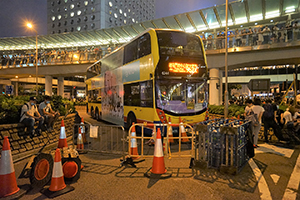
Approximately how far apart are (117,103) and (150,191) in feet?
26.7

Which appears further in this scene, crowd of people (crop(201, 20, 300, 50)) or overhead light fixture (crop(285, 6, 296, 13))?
overhead light fixture (crop(285, 6, 296, 13))

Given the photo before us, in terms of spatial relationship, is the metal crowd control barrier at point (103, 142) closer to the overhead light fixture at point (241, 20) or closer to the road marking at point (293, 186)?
the road marking at point (293, 186)

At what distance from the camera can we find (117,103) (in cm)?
1170

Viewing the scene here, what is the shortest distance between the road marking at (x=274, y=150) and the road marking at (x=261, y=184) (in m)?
1.65

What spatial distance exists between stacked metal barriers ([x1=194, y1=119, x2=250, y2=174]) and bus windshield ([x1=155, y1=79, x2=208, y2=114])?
2811 millimetres

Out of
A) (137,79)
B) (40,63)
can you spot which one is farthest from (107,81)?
(40,63)

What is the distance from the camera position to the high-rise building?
264 ft

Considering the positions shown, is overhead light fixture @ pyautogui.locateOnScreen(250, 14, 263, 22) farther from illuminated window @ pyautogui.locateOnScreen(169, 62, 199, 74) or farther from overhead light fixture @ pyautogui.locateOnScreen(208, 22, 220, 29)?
illuminated window @ pyautogui.locateOnScreen(169, 62, 199, 74)

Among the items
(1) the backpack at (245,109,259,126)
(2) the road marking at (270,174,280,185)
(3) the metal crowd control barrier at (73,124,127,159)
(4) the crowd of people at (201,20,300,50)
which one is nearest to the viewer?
(2) the road marking at (270,174,280,185)

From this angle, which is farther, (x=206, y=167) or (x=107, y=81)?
(x=107, y=81)

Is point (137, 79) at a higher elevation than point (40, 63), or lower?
lower

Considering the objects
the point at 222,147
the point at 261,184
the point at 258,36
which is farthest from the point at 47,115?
the point at 258,36

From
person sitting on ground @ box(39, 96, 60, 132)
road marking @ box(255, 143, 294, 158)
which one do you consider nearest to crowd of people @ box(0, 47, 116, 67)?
person sitting on ground @ box(39, 96, 60, 132)

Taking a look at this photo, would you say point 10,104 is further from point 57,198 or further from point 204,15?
point 204,15
